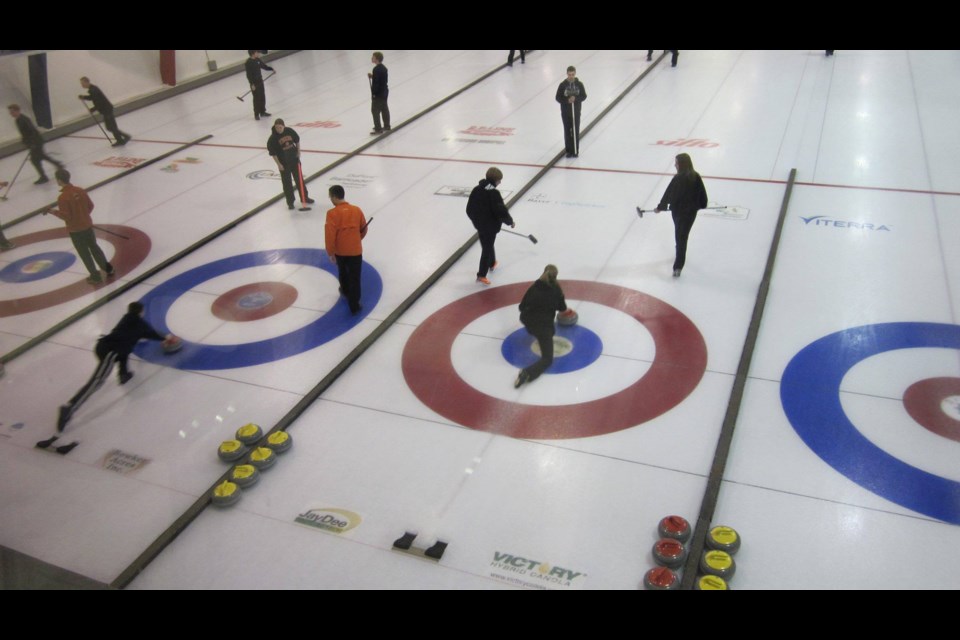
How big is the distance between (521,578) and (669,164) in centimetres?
889

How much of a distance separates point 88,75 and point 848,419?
11.1 metres

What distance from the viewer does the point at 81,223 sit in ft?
28.9

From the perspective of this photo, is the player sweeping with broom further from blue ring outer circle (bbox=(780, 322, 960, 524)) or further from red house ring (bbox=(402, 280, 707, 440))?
blue ring outer circle (bbox=(780, 322, 960, 524))

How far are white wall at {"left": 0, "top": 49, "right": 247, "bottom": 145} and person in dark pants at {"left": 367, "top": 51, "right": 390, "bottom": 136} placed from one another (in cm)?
359

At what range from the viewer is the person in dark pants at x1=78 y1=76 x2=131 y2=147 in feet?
37.9

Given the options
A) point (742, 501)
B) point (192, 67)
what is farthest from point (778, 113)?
point (192, 67)

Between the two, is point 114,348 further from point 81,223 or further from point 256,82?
point 256,82

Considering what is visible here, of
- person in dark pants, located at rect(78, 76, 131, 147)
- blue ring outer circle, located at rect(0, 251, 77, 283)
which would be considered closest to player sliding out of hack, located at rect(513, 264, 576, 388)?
blue ring outer circle, located at rect(0, 251, 77, 283)

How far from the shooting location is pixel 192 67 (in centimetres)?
1873

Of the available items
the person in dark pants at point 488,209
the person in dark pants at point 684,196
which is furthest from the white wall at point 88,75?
the person in dark pants at point 684,196

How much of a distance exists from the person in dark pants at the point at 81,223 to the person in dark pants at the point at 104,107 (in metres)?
2.88

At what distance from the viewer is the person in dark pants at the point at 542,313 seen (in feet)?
21.5

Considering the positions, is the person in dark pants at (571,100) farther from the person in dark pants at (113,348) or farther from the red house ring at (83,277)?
the person in dark pants at (113,348)

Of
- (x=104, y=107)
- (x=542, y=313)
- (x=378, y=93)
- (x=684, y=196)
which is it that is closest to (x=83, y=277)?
(x=104, y=107)
